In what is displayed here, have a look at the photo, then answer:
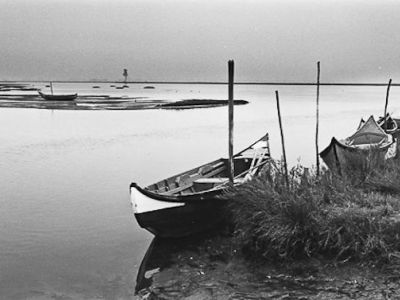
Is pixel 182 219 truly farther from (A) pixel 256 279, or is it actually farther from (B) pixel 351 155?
(B) pixel 351 155

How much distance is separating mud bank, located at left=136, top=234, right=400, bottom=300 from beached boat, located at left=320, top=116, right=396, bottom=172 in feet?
14.5

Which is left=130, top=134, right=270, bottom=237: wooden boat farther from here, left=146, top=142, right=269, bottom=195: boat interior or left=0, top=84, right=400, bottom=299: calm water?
left=0, top=84, right=400, bottom=299: calm water

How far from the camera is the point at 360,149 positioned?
620 inches

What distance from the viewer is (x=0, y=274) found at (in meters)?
10.2

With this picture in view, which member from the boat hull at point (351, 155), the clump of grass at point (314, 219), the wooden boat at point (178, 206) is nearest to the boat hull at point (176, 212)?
the wooden boat at point (178, 206)

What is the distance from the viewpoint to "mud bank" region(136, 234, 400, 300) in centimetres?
844

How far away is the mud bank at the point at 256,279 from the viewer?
844cm

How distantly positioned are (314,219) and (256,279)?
160cm

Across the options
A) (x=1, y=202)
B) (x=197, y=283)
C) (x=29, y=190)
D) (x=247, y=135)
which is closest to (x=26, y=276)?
(x=197, y=283)

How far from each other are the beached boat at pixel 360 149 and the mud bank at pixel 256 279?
4409mm

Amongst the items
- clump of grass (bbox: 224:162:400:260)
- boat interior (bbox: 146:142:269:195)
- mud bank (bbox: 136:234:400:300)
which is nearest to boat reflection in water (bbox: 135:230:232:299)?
mud bank (bbox: 136:234:400:300)

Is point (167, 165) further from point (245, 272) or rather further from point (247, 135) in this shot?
point (247, 135)

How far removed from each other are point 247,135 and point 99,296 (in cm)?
3241

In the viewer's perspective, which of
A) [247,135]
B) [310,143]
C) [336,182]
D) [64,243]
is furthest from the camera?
[247,135]
